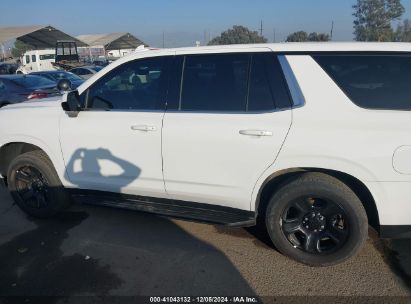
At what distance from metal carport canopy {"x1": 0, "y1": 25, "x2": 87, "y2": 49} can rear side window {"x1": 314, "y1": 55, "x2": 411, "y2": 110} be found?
49.5 m

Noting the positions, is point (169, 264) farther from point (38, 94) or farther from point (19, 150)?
point (38, 94)

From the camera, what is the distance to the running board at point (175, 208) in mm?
3398

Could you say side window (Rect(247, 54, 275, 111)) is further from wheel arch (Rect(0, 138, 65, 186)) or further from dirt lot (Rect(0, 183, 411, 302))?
wheel arch (Rect(0, 138, 65, 186))

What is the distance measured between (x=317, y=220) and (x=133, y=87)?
2106 millimetres

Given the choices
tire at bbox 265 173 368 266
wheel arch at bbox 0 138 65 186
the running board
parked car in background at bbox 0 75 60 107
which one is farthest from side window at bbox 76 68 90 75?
tire at bbox 265 173 368 266

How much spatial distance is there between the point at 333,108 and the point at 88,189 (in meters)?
2.59

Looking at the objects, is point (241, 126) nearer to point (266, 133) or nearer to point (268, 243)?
point (266, 133)

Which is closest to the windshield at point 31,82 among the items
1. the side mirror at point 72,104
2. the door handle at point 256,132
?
the side mirror at point 72,104

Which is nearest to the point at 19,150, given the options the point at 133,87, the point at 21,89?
the point at 133,87

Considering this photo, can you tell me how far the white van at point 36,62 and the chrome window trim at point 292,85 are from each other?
35.2 metres

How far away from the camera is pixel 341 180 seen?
314 centimetres

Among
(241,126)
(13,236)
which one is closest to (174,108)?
(241,126)

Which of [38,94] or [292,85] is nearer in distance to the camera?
[292,85]

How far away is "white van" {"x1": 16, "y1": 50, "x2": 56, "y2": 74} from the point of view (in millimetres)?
34625
